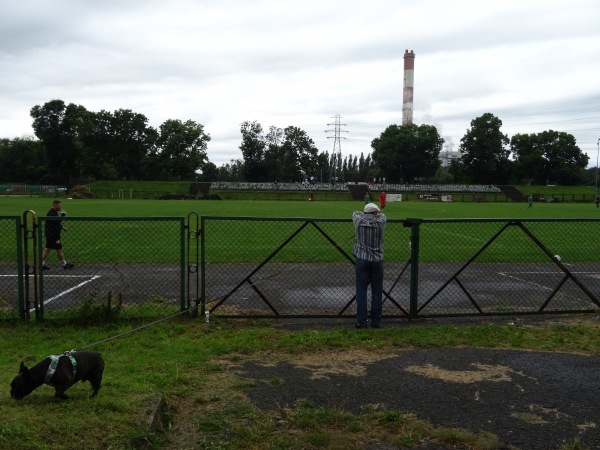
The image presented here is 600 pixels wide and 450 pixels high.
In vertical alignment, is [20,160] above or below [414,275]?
above

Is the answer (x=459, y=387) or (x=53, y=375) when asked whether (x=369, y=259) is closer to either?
(x=459, y=387)

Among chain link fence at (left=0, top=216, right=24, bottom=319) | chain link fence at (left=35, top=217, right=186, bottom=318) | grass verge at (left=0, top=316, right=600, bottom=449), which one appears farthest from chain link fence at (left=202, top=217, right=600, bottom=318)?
chain link fence at (left=0, top=216, right=24, bottom=319)

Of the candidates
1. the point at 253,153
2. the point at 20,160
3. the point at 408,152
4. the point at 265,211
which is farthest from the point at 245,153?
the point at 265,211

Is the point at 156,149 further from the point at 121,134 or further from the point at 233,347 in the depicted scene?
the point at 233,347

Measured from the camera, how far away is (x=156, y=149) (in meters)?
110

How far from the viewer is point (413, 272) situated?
871 centimetres

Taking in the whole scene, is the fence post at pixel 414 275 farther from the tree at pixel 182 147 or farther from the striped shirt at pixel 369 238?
the tree at pixel 182 147

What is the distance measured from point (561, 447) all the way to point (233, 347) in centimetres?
390

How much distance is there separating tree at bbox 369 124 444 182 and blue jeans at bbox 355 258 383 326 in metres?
110

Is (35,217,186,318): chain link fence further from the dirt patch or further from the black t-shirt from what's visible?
the dirt patch

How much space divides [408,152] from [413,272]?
110429mm

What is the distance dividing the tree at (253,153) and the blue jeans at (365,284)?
352ft

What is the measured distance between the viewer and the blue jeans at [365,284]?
809cm

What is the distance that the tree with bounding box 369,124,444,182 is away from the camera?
115125 millimetres
